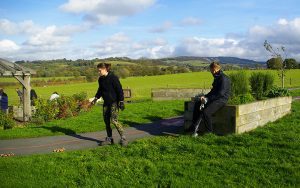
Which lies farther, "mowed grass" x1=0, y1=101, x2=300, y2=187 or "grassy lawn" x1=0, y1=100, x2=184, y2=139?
"grassy lawn" x1=0, y1=100, x2=184, y2=139

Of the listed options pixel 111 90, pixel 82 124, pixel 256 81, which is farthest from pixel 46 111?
pixel 256 81

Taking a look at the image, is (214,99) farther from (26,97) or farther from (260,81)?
(260,81)

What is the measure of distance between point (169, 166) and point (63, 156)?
8.56 feet

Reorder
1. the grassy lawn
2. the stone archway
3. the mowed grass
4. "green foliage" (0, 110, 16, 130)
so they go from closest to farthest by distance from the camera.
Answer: the mowed grass, the grassy lawn, "green foliage" (0, 110, 16, 130), the stone archway

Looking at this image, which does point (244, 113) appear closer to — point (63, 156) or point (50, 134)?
point (63, 156)

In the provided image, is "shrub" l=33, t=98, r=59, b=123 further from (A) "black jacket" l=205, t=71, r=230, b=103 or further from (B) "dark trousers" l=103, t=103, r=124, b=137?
(A) "black jacket" l=205, t=71, r=230, b=103

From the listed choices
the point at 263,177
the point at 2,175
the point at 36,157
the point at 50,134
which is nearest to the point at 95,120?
the point at 50,134

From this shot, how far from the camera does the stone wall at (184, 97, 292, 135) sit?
10164mm

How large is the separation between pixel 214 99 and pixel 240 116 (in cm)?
79

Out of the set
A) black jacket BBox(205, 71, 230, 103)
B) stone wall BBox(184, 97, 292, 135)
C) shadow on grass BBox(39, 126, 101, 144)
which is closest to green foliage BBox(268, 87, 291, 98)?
stone wall BBox(184, 97, 292, 135)

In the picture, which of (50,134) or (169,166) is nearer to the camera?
(169,166)

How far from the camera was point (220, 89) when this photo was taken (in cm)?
1021

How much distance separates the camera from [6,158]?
8.76 meters

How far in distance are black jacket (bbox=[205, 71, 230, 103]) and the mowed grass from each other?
3.44 feet
